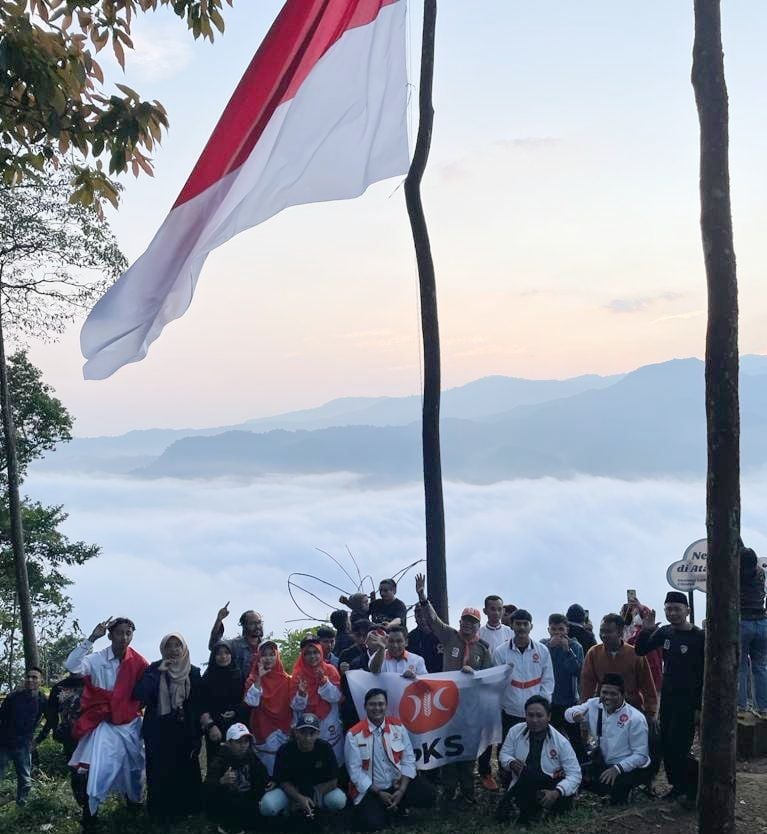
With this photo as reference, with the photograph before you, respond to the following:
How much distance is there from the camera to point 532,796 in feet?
31.3

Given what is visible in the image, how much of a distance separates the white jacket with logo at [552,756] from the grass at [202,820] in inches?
12.8

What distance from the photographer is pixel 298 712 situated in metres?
10.2

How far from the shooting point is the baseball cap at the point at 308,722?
9844 mm

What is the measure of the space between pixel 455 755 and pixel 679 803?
227cm

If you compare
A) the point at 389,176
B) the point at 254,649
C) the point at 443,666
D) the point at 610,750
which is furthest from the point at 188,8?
the point at 610,750

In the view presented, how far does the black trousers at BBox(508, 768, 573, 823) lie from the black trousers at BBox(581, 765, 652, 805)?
478 mm

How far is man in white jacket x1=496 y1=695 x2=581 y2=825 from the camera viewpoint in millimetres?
9531

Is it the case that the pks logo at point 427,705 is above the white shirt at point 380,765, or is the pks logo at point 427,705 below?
above

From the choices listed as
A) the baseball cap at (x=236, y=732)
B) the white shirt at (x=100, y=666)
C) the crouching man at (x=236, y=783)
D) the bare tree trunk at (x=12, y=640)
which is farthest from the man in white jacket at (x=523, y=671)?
the bare tree trunk at (x=12, y=640)

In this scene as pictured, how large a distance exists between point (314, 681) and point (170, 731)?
5.08 feet

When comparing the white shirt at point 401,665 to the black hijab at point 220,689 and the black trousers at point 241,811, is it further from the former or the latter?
the black trousers at point 241,811

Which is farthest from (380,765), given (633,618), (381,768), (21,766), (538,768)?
(21,766)

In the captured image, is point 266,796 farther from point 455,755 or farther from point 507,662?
point 507,662

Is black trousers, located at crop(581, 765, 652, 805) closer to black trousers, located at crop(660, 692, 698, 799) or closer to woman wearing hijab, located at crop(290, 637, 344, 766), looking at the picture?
black trousers, located at crop(660, 692, 698, 799)
